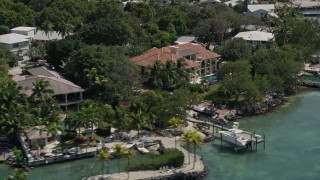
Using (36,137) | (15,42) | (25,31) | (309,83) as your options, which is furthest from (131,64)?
(25,31)

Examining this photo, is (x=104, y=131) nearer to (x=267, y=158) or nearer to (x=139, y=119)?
(x=139, y=119)

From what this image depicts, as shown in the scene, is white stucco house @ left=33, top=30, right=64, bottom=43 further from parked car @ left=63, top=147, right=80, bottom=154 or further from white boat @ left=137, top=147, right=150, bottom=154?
white boat @ left=137, top=147, right=150, bottom=154

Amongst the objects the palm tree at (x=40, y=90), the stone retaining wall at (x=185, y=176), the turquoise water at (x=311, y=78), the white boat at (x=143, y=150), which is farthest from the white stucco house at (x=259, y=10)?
the stone retaining wall at (x=185, y=176)

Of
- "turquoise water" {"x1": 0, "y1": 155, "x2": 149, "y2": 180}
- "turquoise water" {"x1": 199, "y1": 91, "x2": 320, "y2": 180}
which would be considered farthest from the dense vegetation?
"turquoise water" {"x1": 199, "y1": 91, "x2": 320, "y2": 180}

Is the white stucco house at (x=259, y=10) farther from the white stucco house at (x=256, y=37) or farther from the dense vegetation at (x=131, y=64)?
the white stucco house at (x=256, y=37)

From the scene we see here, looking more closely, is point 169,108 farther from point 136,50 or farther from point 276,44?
point 276,44

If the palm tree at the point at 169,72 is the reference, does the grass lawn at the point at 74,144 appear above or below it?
below

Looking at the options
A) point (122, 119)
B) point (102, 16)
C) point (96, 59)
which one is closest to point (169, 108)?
point (122, 119)

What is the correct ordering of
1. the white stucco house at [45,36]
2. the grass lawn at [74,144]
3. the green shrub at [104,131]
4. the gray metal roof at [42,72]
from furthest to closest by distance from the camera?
the white stucco house at [45,36] → the gray metal roof at [42,72] → the green shrub at [104,131] → the grass lawn at [74,144]
